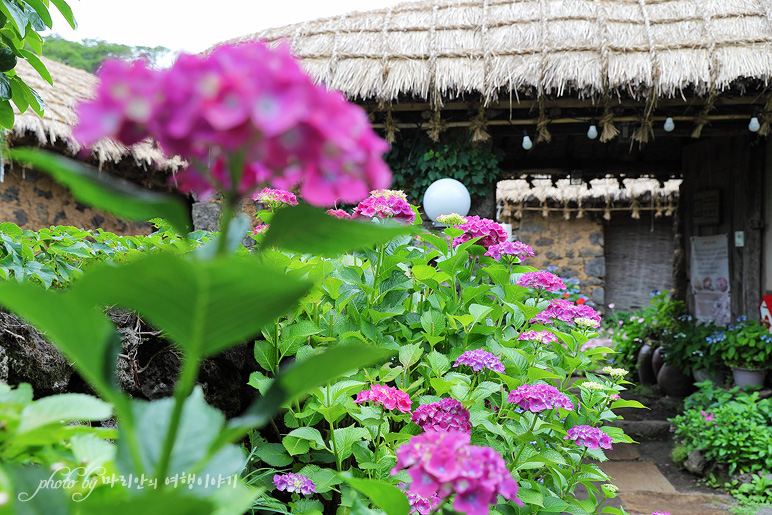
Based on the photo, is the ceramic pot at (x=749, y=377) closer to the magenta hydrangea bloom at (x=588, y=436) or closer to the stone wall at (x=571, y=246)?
the magenta hydrangea bloom at (x=588, y=436)

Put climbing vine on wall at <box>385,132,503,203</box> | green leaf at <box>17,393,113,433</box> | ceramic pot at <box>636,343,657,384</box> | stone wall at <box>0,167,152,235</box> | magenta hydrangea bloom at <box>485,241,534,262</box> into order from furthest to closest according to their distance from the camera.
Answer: ceramic pot at <box>636,343,657,384</box> < stone wall at <box>0,167,152,235</box> < climbing vine on wall at <box>385,132,503,203</box> < magenta hydrangea bloom at <box>485,241,534,262</box> < green leaf at <box>17,393,113,433</box>

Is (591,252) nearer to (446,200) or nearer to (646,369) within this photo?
(646,369)

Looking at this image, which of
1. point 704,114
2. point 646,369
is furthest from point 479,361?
point 646,369

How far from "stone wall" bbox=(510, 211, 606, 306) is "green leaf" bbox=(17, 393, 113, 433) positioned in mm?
8919

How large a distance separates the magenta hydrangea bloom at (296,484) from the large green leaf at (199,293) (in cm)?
103

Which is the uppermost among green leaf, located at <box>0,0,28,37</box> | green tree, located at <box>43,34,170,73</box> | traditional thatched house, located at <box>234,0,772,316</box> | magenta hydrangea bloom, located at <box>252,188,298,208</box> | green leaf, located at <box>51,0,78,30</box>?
green tree, located at <box>43,34,170,73</box>

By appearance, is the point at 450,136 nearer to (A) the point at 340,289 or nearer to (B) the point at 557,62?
(B) the point at 557,62

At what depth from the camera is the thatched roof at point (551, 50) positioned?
356cm

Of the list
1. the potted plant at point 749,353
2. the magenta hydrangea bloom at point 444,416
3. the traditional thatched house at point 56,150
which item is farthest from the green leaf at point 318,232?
the potted plant at point 749,353

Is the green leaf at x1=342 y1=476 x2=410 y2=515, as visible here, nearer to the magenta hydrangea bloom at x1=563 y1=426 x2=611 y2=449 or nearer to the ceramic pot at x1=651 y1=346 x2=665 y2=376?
the magenta hydrangea bloom at x1=563 y1=426 x2=611 y2=449

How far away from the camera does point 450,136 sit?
13.7ft

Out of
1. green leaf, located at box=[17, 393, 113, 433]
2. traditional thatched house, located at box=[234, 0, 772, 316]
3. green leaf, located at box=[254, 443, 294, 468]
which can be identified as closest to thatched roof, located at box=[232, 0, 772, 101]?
traditional thatched house, located at box=[234, 0, 772, 316]

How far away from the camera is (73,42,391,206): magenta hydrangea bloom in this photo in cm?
31

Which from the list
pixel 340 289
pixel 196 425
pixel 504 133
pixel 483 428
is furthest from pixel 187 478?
pixel 504 133
